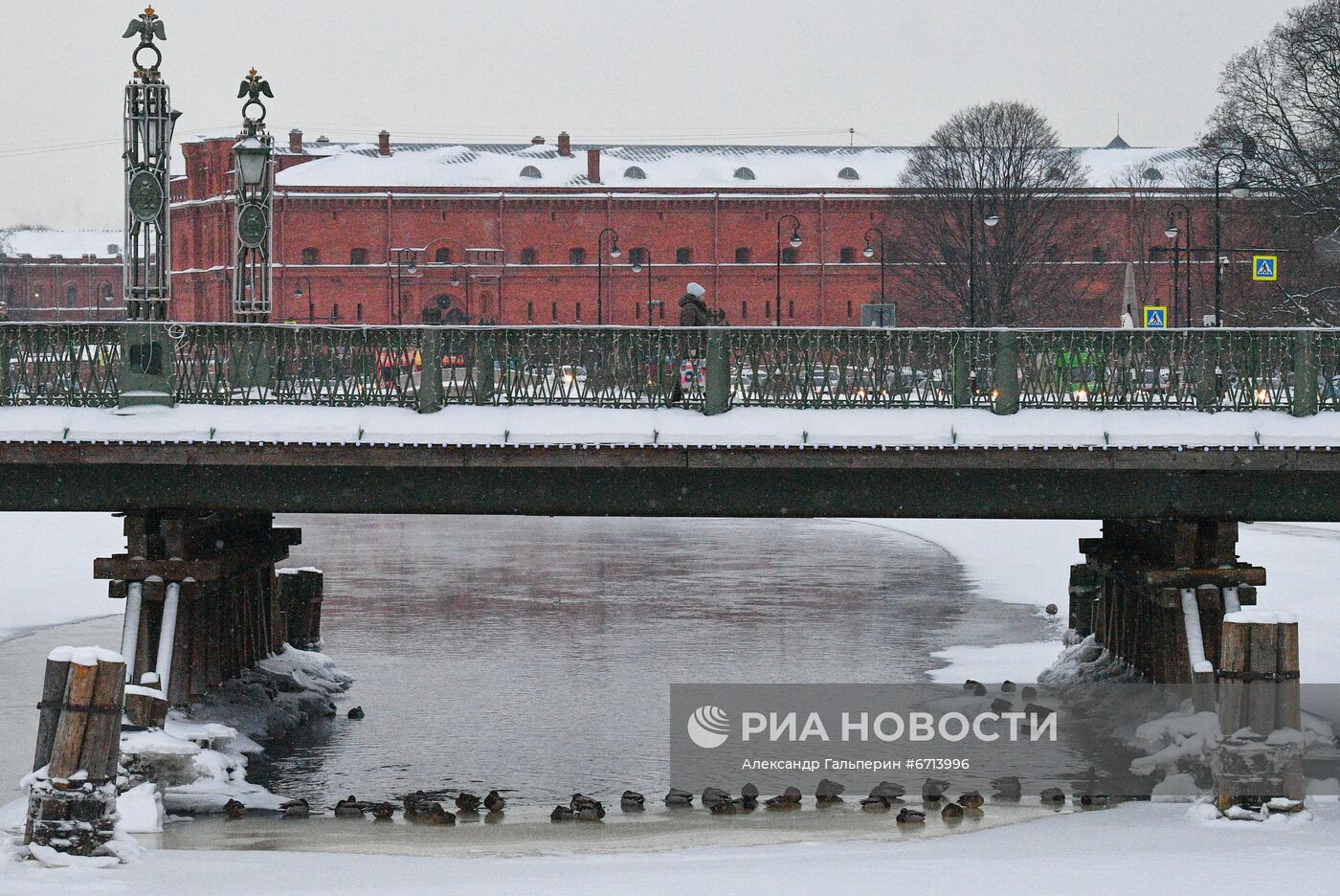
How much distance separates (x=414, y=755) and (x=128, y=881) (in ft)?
25.8

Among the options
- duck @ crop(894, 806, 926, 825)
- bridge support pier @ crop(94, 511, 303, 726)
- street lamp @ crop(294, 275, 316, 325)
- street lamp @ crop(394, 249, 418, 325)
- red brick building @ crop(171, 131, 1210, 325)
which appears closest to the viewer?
duck @ crop(894, 806, 926, 825)

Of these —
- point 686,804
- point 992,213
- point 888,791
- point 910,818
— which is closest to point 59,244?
point 992,213

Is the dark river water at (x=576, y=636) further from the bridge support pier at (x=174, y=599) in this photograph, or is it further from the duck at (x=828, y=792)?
the duck at (x=828, y=792)

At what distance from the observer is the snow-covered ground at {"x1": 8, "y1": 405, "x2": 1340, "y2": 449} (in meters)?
16.8

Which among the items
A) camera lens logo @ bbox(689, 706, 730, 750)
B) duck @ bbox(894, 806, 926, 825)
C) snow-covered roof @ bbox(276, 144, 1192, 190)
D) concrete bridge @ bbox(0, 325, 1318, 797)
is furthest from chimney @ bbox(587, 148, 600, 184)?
duck @ bbox(894, 806, 926, 825)

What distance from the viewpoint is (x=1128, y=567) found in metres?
21.2

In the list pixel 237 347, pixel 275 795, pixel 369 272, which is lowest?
pixel 275 795

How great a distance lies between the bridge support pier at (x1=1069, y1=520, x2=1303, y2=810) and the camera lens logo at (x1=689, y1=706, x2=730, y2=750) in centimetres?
466

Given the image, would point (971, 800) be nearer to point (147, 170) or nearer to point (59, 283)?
point (147, 170)

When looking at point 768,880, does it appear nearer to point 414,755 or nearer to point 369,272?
point 414,755

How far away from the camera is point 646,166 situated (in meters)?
104

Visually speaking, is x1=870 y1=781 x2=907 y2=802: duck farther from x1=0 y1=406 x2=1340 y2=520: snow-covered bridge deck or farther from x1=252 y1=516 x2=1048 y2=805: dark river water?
x1=0 y1=406 x2=1340 y2=520: snow-covered bridge deck

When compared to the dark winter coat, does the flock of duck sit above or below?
below

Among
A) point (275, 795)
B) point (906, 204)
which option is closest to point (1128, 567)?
point (275, 795)
